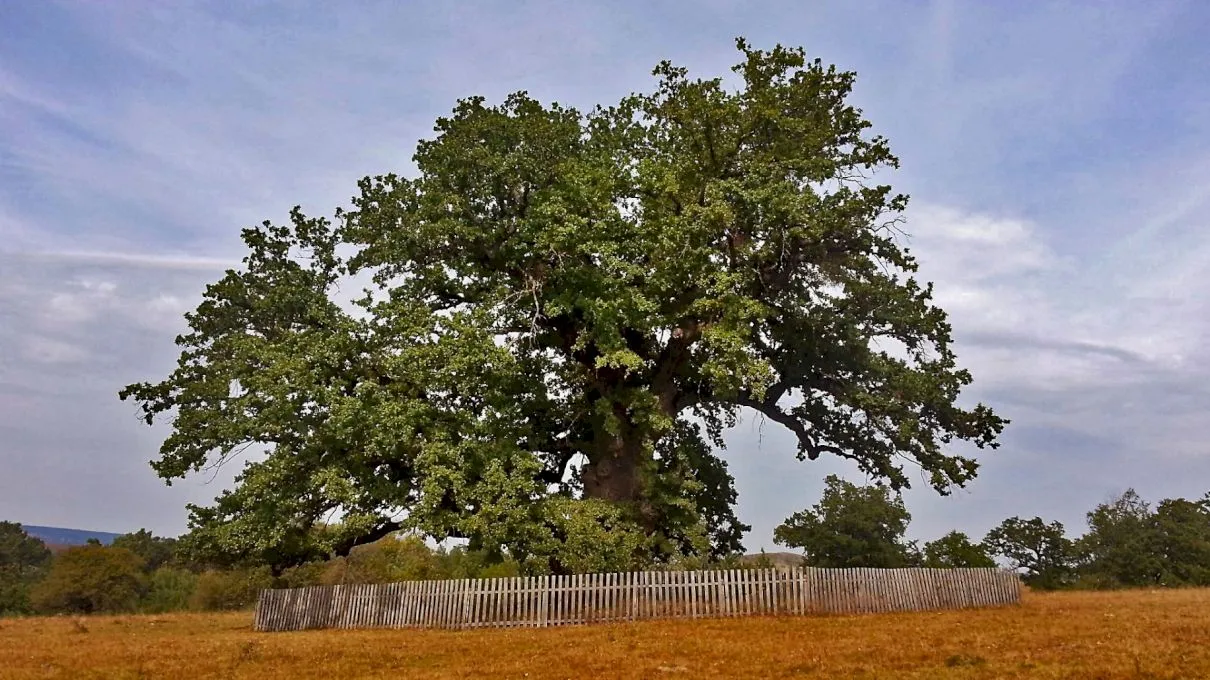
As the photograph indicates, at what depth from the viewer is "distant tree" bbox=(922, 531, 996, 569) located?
28984 mm

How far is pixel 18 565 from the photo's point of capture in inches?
2532

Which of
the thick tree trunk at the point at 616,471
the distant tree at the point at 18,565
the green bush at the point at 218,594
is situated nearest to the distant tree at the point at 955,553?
the thick tree trunk at the point at 616,471

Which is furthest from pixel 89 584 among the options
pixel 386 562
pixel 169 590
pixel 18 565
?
pixel 18 565

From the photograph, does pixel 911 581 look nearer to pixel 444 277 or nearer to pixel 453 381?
pixel 453 381

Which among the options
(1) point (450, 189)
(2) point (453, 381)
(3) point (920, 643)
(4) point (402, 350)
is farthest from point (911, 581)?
(1) point (450, 189)

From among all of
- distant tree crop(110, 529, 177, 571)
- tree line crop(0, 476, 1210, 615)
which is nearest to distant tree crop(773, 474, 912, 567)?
tree line crop(0, 476, 1210, 615)

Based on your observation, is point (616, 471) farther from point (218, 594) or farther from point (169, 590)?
point (169, 590)

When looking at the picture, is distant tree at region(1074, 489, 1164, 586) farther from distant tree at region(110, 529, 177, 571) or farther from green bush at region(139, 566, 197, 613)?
distant tree at region(110, 529, 177, 571)

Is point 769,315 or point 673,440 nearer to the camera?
point 769,315

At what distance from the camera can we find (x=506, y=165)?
68.5 ft

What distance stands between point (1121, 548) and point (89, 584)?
6264 cm

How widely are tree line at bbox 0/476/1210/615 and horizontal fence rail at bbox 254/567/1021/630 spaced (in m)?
12.5

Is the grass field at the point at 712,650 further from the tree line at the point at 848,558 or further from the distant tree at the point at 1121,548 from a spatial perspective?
the distant tree at the point at 1121,548

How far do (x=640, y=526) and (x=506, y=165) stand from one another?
10.8 m
